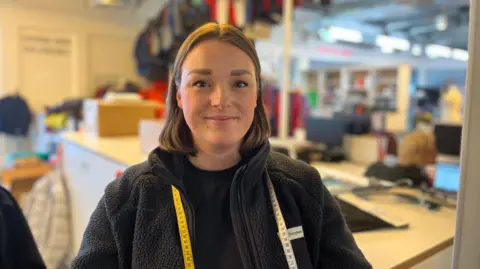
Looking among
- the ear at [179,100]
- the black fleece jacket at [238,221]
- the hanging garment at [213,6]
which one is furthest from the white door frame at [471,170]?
the hanging garment at [213,6]

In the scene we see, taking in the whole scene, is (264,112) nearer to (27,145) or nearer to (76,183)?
(76,183)

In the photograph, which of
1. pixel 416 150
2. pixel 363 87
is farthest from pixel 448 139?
pixel 363 87

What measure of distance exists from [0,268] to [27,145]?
407 cm

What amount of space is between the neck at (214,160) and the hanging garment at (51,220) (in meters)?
1.87

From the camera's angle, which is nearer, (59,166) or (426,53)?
(59,166)

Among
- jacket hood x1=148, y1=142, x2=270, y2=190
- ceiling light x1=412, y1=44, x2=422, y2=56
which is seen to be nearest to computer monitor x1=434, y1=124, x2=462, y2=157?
jacket hood x1=148, y1=142, x2=270, y2=190

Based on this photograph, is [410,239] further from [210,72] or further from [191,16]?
[191,16]

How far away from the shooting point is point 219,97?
746mm

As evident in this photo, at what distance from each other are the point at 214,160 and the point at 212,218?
117 millimetres

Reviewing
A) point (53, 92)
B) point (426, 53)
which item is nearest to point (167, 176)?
point (53, 92)

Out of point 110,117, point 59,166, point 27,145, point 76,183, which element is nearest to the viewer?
point 76,183

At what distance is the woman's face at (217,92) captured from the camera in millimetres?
755

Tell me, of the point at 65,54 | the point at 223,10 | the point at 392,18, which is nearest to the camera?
the point at 223,10

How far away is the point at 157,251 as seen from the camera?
748 millimetres
